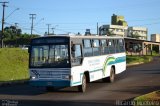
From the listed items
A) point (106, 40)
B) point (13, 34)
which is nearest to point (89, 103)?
point (106, 40)

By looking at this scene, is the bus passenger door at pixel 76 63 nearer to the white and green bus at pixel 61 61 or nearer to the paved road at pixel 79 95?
the white and green bus at pixel 61 61

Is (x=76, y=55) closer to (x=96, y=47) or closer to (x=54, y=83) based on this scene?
(x=54, y=83)

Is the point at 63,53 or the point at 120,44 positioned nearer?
the point at 63,53

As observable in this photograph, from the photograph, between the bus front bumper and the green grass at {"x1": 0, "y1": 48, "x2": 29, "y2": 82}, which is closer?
the bus front bumper

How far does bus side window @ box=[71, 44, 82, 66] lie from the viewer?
722 inches

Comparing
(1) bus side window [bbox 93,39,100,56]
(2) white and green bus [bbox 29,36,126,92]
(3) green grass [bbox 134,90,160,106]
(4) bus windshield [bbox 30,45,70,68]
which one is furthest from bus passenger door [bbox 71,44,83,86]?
(3) green grass [bbox 134,90,160,106]

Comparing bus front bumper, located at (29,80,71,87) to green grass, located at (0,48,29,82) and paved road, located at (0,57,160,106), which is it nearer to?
paved road, located at (0,57,160,106)

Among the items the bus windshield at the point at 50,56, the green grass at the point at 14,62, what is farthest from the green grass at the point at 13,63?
the bus windshield at the point at 50,56

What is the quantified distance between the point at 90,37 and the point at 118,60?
192 inches

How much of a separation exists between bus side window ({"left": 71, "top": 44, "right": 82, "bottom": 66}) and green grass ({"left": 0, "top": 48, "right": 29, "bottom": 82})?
2787 cm

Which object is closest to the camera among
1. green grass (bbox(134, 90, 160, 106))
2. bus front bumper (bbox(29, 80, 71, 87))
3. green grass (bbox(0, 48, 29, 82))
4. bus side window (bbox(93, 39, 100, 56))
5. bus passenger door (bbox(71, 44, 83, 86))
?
green grass (bbox(134, 90, 160, 106))

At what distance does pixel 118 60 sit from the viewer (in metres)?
25.2

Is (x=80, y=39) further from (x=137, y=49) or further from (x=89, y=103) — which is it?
(x=137, y=49)

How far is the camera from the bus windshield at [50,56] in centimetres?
1816
